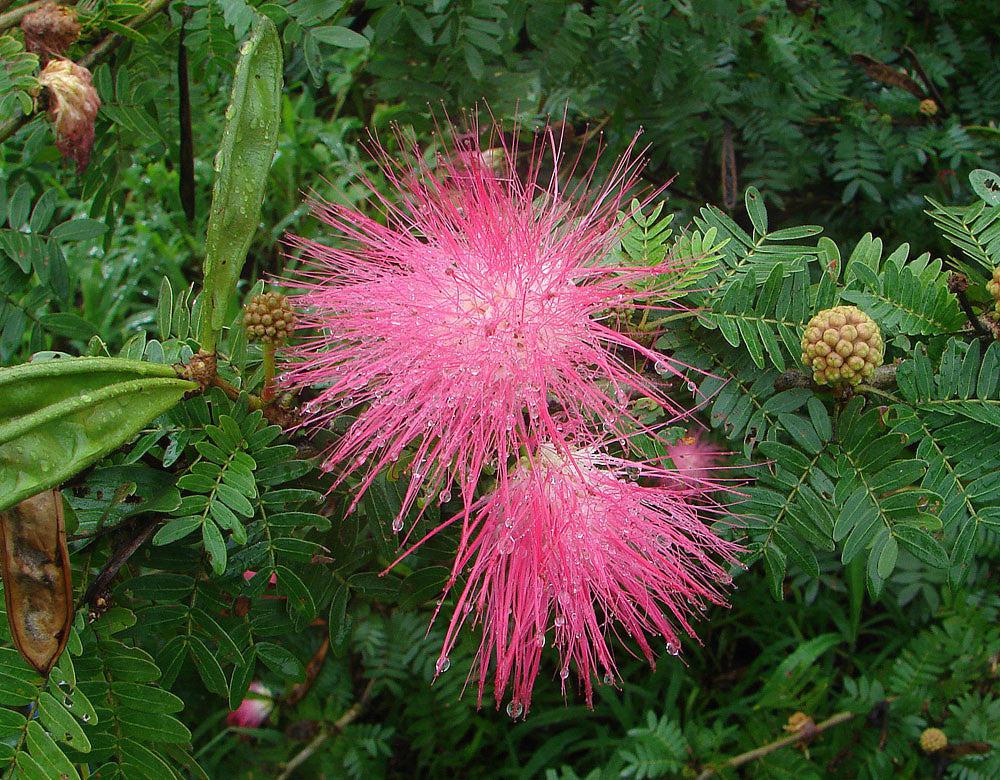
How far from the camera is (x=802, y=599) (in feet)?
8.45

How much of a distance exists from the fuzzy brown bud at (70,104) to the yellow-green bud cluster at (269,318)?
0.56 metres

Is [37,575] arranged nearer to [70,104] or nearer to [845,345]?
[70,104]

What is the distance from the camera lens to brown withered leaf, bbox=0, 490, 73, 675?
3.21ft

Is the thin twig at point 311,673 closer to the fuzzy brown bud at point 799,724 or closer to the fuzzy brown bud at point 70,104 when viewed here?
the fuzzy brown bud at point 799,724

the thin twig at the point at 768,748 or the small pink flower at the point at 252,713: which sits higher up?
the thin twig at the point at 768,748

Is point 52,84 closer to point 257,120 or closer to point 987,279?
point 257,120

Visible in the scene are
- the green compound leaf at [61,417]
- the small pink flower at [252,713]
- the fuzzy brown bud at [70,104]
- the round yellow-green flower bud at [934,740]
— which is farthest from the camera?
the small pink flower at [252,713]

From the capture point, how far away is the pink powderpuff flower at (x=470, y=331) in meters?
1.05

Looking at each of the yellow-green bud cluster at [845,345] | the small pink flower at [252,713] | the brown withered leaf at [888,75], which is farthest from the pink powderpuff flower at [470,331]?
the small pink flower at [252,713]

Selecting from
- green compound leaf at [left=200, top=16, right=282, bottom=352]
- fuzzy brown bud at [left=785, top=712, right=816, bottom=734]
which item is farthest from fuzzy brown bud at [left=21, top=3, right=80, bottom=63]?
fuzzy brown bud at [left=785, top=712, right=816, bottom=734]

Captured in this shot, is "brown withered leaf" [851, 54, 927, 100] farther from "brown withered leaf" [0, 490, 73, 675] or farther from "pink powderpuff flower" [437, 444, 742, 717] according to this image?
"brown withered leaf" [0, 490, 73, 675]

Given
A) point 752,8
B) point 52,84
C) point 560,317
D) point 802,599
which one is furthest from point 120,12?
point 802,599

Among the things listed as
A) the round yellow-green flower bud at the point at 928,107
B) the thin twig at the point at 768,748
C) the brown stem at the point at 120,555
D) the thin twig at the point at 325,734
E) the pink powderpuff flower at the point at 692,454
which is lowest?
the thin twig at the point at 325,734

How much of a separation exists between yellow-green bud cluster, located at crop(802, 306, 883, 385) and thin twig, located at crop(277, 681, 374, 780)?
1714 mm
